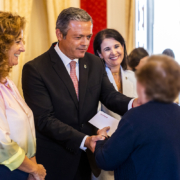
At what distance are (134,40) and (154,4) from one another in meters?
0.97

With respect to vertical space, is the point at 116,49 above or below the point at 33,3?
below

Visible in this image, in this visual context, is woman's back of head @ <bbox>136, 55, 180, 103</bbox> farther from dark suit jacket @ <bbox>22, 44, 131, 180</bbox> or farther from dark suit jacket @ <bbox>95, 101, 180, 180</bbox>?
dark suit jacket @ <bbox>22, 44, 131, 180</bbox>

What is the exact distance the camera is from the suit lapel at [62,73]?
1.86 m

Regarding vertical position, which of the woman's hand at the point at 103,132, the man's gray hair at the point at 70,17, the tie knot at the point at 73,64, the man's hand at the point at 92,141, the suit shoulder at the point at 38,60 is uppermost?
the man's gray hair at the point at 70,17

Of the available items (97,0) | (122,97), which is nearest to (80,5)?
(97,0)

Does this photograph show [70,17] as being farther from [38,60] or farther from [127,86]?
[127,86]

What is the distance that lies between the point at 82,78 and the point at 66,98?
0.23 meters

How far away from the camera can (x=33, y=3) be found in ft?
10.4

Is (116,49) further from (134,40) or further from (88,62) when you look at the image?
(134,40)

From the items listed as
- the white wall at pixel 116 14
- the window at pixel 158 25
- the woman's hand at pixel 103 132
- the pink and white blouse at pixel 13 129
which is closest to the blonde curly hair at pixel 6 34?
the pink and white blouse at pixel 13 129

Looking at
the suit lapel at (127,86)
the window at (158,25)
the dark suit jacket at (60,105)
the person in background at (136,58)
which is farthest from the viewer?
the window at (158,25)

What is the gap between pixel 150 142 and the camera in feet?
3.55

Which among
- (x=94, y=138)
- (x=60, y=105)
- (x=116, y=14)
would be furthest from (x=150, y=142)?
(x=116, y=14)

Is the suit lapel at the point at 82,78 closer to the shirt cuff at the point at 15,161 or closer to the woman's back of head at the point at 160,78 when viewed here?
the shirt cuff at the point at 15,161
